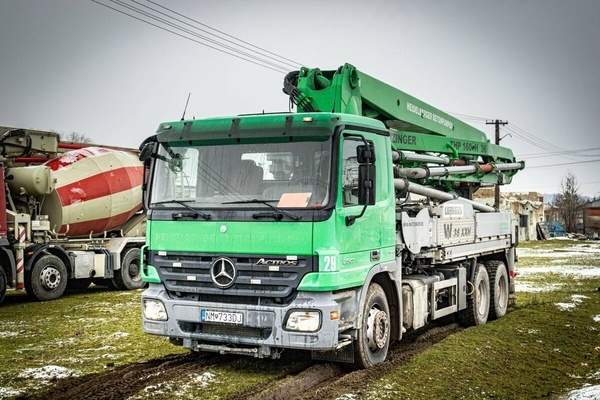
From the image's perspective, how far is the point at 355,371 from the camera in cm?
827

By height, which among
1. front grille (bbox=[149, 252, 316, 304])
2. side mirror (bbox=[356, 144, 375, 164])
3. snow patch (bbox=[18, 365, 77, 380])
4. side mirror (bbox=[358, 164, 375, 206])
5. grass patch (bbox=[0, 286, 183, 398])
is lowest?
snow patch (bbox=[18, 365, 77, 380])

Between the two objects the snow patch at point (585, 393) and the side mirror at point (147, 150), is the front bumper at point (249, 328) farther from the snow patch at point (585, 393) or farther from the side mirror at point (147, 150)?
the snow patch at point (585, 393)

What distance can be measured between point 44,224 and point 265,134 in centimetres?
1017

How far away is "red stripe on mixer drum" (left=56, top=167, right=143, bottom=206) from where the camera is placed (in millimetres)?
16844

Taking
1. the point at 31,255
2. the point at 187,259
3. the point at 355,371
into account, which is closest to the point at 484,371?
the point at 355,371

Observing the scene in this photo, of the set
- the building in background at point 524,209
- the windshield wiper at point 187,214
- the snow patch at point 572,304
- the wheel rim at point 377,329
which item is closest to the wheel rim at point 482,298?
the snow patch at point 572,304

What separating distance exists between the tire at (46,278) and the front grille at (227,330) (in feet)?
29.8

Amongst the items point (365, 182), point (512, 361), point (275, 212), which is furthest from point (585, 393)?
point (275, 212)

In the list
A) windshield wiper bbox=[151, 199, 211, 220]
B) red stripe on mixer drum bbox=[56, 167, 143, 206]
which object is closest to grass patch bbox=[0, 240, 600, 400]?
windshield wiper bbox=[151, 199, 211, 220]

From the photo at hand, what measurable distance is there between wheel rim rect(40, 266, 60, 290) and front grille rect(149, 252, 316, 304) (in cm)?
897

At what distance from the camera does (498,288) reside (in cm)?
1345

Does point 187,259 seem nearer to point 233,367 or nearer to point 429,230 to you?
point 233,367

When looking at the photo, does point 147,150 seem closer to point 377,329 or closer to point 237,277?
point 237,277

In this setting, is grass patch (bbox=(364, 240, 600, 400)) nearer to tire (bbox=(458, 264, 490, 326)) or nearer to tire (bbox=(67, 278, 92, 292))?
tire (bbox=(458, 264, 490, 326))
